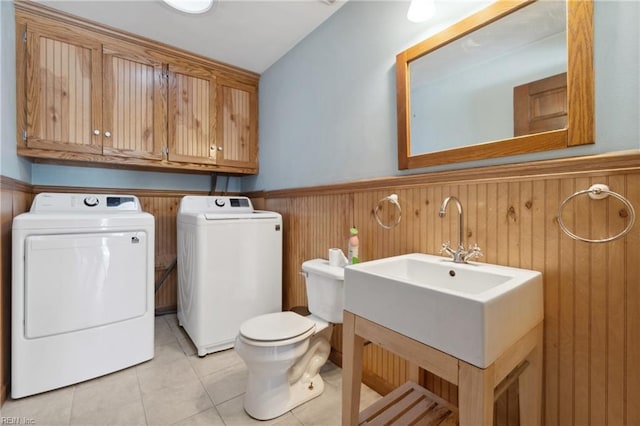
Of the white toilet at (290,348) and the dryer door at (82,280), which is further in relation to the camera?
the dryer door at (82,280)

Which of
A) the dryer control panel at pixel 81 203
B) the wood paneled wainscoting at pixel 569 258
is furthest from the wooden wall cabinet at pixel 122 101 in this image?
the wood paneled wainscoting at pixel 569 258

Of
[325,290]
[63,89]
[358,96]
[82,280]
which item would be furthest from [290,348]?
[63,89]

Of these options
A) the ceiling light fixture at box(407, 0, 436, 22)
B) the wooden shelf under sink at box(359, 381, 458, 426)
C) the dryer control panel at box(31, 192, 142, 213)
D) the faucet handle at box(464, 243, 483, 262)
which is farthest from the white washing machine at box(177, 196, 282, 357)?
the ceiling light fixture at box(407, 0, 436, 22)

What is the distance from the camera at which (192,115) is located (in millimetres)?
2398

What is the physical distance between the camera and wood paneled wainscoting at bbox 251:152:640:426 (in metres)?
0.85

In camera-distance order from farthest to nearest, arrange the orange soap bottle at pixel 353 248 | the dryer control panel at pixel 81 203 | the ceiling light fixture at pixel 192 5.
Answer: the dryer control panel at pixel 81 203 < the ceiling light fixture at pixel 192 5 < the orange soap bottle at pixel 353 248

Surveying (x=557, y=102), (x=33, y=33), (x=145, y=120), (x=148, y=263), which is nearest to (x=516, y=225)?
(x=557, y=102)

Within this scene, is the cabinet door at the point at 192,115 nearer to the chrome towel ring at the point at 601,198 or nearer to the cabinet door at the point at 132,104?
the cabinet door at the point at 132,104

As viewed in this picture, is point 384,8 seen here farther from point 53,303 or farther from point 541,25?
point 53,303

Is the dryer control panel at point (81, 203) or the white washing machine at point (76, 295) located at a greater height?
the dryer control panel at point (81, 203)

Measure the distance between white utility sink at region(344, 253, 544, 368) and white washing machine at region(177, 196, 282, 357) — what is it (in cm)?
115

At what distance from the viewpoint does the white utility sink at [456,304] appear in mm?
722

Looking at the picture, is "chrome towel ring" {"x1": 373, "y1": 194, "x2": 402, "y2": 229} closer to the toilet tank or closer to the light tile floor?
the toilet tank

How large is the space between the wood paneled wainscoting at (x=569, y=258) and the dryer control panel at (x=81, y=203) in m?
2.13
